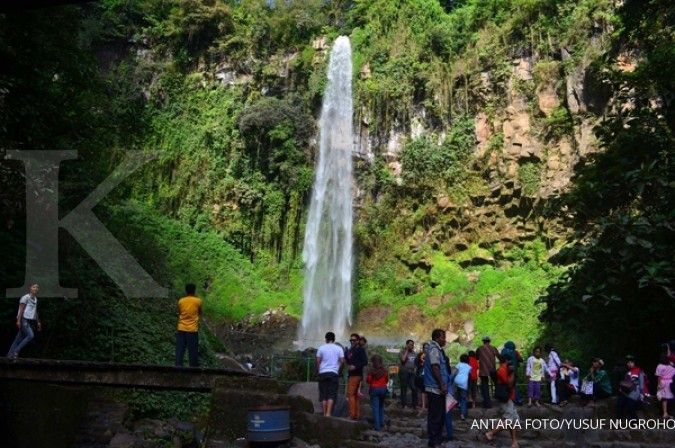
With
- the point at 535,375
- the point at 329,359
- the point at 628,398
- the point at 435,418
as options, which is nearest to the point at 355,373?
the point at 329,359

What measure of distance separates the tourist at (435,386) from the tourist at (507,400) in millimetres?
1177

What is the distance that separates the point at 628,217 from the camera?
385 inches

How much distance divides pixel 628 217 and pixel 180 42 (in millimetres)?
31964

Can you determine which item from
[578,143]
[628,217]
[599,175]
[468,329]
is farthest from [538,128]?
[628,217]

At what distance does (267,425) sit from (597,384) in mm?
7174

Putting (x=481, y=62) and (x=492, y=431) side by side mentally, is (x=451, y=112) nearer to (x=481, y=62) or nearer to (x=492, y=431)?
(x=481, y=62)

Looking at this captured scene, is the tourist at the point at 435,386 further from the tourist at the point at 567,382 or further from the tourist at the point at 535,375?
the tourist at the point at 567,382

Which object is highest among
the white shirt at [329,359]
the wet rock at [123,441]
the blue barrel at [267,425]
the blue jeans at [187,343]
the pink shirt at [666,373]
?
the blue jeans at [187,343]

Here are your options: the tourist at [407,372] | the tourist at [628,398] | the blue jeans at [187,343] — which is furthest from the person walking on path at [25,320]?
the tourist at [628,398]

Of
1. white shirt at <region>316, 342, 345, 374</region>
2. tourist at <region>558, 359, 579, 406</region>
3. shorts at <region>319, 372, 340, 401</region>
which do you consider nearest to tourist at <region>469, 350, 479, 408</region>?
tourist at <region>558, 359, 579, 406</region>

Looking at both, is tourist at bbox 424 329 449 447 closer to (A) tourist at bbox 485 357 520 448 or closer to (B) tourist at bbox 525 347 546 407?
(A) tourist at bbox 485 357 520 448

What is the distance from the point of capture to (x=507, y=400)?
791 centimetres

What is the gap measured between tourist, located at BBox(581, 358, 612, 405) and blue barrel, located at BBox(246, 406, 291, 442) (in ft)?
22.7

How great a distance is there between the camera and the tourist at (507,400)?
749 centimetres
